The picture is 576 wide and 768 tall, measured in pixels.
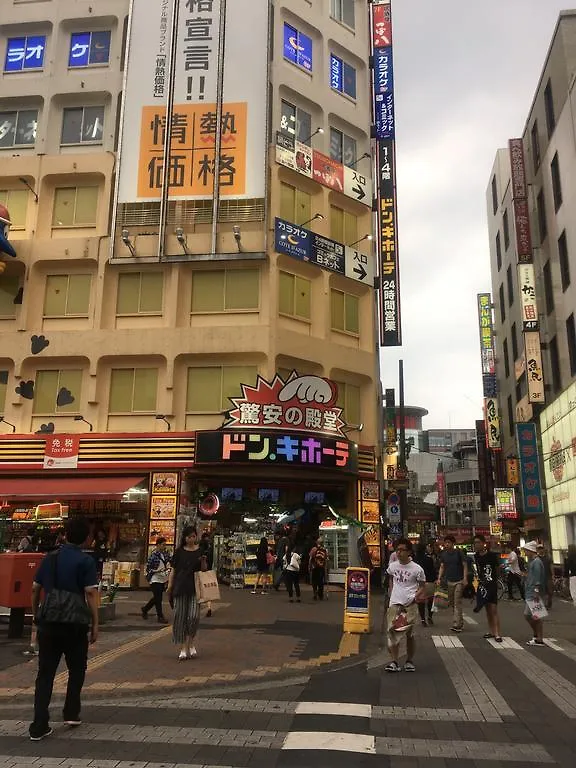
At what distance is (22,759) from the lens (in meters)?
4.94

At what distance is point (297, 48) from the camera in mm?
28219

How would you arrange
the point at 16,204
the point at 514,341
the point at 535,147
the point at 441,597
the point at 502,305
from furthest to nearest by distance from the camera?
the point at 502,305, the point at 514,341, the point at 535,147, the point at 16,204, the point at 441,597

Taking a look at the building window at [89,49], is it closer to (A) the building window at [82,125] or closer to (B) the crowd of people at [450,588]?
(A) the building window at [82,125]

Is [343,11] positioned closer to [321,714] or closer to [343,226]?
[343,226]

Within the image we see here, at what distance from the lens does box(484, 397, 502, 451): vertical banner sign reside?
1650 inches

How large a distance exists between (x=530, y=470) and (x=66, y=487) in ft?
67.3

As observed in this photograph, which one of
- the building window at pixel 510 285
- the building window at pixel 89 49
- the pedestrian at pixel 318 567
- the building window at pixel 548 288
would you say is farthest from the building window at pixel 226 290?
the building window at pixel 510 285

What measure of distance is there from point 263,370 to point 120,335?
18.4 ft

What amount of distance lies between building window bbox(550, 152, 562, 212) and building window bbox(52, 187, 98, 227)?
19.9 meters

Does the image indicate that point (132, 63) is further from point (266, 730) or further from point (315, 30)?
point (266, 730)

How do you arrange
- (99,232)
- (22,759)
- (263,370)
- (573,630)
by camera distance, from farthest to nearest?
(99,232) < (263,370) < (573,630) < (22,759)

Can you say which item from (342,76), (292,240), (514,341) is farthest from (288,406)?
(514,341)

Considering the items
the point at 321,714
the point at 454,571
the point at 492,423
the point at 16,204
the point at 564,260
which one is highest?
the point at 16,204

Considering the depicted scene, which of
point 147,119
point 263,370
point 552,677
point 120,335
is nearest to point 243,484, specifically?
point 263,370
